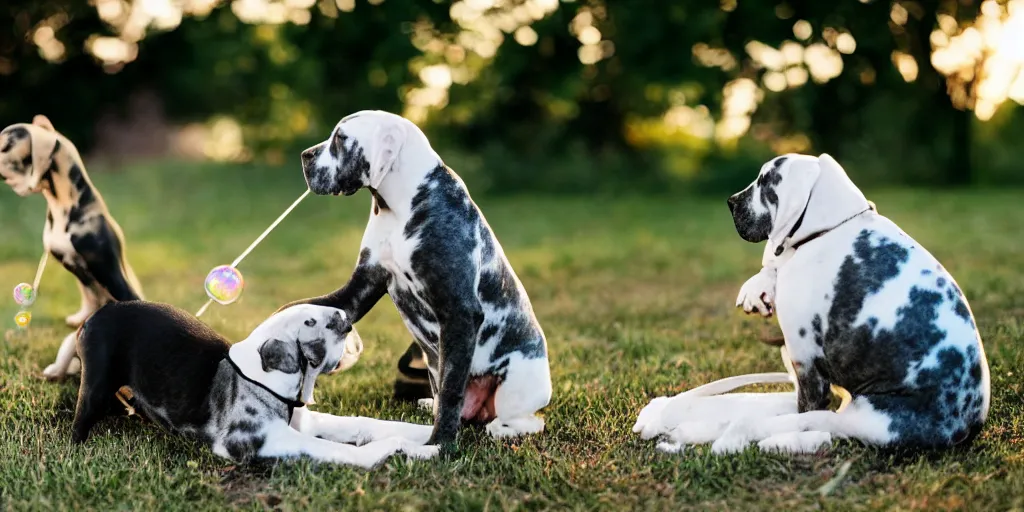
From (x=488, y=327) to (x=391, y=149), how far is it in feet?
3.08

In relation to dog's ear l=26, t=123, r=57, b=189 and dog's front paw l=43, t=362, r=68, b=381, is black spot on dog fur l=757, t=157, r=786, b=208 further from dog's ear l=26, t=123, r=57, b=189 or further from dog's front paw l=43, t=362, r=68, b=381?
dog's front paw l=43, t=362, r=68, b=381

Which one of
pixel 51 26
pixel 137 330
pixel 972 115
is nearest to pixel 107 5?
pixel 51 26

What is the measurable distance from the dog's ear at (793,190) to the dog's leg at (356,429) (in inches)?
74.8

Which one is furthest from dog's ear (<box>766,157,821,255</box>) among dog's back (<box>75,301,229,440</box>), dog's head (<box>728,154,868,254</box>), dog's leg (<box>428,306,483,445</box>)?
dog's back (<box>75,301,229,440</box>)

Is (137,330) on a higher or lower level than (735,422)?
higher

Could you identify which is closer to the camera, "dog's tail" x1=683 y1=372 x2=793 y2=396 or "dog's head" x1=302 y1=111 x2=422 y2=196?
"dog's head" x1=302 y1=111 x2=422 y2=196

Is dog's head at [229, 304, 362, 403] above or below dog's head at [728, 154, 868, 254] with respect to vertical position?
below

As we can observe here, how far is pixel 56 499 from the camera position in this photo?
13.3 feet

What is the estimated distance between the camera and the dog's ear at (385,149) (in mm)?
4305

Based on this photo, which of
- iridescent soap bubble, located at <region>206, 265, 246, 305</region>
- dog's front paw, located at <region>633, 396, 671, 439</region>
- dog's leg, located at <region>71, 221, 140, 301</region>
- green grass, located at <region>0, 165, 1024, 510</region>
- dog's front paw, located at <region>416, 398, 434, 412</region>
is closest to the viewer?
green grass, located at <region>0, 165, 1024, 510</region>

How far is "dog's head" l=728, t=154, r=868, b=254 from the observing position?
4.36 m

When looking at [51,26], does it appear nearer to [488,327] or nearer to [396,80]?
[396,80]

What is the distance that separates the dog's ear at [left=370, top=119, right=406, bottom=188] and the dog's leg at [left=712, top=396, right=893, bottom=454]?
194 centimetres

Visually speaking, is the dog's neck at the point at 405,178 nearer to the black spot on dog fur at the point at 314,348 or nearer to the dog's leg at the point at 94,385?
the black spot on dog fur at the point at 314,348
